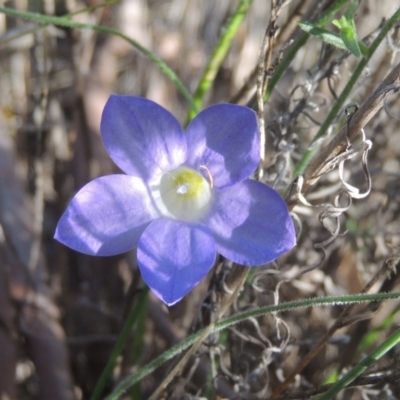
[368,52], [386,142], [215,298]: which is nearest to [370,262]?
[386,142]

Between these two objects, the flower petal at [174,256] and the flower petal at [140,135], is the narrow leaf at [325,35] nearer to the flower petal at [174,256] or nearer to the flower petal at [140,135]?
the flower petal at [140,135]

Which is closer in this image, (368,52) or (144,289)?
(368,52)

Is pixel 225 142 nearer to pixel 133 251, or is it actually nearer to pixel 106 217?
pixel 106 217

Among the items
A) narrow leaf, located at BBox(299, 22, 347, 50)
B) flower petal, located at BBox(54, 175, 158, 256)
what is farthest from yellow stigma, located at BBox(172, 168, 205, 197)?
narrow leaf, located at BBox(299, 22, 347, 50)

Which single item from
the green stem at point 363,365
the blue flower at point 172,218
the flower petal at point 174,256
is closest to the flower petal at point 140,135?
the blue flower at point 172,218

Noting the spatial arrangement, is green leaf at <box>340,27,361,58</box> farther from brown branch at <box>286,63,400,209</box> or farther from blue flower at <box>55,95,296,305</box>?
blue flower at <box>55,95,296,305</box>

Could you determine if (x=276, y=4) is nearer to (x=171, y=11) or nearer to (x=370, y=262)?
(x=370, y=262)

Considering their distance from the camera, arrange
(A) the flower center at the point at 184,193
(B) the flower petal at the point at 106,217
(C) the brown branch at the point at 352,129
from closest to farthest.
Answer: (C) the brown branch at the point at 352,129
(B) the flower petal at the point at 106,217
(A) the flower center at the point at 184,193
